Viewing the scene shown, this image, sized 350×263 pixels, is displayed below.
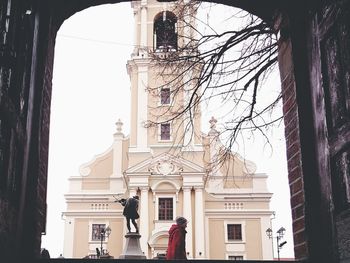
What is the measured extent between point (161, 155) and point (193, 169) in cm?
256

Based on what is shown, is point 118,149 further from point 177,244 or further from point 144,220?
point 177,244

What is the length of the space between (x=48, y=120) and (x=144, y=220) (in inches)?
1236

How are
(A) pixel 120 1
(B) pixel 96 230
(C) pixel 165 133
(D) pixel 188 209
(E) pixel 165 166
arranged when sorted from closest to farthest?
1. (A) pixel 120 1
2. (D) pixel 188 209
3. (B) pixel 96 230
4. (E) pixel 165 166
5. (C) pixel 165 133

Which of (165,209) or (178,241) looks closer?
(178,241)

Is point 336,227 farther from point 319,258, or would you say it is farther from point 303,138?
point 303,138

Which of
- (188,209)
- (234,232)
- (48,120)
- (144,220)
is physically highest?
(188,209)

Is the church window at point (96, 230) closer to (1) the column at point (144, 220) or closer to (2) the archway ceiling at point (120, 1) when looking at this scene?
(1) the column at point (144, 220)

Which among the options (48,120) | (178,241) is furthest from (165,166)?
(48,120)

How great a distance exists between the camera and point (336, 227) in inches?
121

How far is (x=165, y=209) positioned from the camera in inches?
1415

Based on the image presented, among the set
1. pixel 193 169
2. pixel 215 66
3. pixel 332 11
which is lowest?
pixel 332 11

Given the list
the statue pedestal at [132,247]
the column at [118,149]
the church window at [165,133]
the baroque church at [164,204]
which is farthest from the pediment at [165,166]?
the statue pedestal at [132,247]

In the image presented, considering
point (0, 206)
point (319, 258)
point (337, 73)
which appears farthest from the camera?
point (319, 258)

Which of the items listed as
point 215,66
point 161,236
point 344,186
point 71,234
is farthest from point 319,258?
point 71,234
